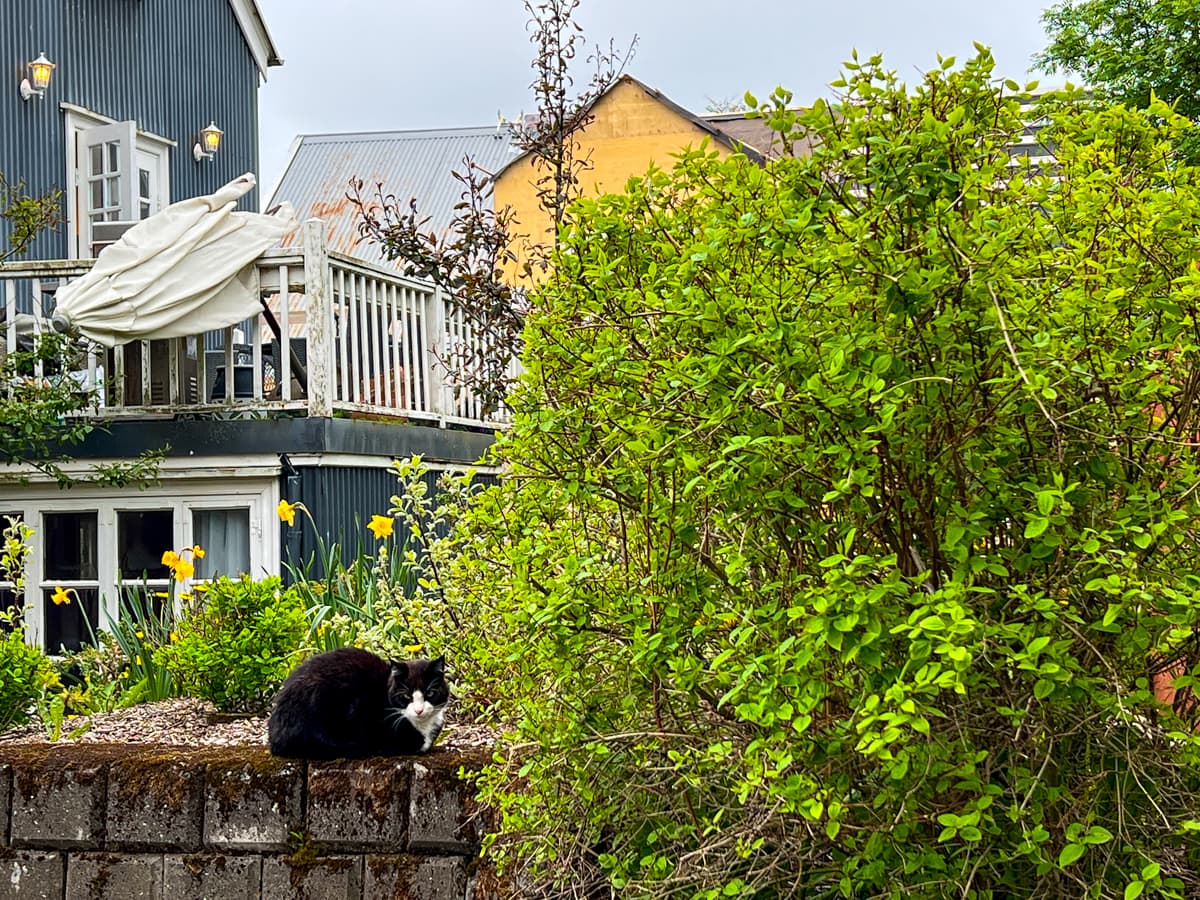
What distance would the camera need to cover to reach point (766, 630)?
9.19 feet

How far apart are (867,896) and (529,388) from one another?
1.34 meters

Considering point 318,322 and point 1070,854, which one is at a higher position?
point 318,322

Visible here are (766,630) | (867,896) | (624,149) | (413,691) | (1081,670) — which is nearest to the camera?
(1081,670)

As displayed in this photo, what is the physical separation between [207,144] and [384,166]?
46.7ft

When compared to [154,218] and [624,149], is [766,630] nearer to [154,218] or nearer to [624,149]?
[154,218]

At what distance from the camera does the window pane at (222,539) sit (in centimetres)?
893

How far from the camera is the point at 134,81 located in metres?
16.4

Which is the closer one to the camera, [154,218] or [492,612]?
[492,612]

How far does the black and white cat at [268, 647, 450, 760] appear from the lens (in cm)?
441

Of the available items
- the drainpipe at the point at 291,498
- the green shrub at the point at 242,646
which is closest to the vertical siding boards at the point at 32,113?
the drainpipe at the point at 291,498

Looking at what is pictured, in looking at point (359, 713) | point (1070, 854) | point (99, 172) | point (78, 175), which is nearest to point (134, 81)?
point (99, 172)

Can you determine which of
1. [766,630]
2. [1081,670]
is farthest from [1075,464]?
[766,630]

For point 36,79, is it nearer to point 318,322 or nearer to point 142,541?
point 142,541

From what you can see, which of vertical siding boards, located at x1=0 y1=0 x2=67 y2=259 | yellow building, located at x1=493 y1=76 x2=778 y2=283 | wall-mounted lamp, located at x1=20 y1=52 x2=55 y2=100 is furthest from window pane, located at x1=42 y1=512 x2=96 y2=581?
yellow building, located at x1=493 y1=76 x2=778 y2=283
